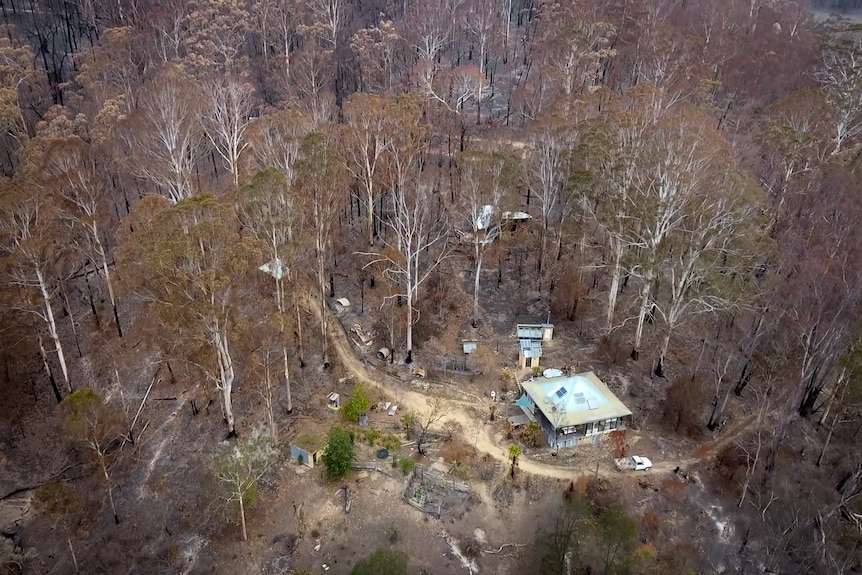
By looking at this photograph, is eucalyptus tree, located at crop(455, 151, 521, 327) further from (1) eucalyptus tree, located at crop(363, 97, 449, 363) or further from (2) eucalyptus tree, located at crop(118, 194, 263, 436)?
(2) eucalyptus tree, located at crop(118, 194, 263, 436)

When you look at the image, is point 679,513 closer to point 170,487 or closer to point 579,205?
point 579,205

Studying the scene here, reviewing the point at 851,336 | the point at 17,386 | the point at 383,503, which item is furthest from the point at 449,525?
the point at 17,386

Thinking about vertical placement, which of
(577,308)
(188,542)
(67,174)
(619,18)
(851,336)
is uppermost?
(619,18)

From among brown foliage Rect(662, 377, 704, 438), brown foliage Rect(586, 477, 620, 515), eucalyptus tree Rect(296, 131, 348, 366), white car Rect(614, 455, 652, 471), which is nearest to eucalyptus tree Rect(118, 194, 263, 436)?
eucalyptus tree Rect(296, 131, 348, 366)

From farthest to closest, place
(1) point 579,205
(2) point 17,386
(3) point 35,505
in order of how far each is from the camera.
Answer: (1) point 579,205, (2) point 17,386, (3) point 35,505

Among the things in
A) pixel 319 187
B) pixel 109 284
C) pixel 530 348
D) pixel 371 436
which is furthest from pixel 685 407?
pixel 109 284
